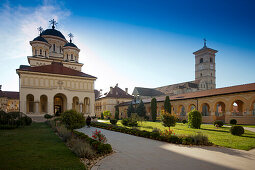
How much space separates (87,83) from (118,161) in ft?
103

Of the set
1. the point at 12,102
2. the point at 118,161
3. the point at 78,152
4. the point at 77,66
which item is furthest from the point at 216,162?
the point at 12,102

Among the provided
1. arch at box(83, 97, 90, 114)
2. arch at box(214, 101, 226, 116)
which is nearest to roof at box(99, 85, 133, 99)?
arch at box(83, 97, 90, 114)

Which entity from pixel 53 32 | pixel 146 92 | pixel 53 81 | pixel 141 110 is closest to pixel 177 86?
pixel 146 92

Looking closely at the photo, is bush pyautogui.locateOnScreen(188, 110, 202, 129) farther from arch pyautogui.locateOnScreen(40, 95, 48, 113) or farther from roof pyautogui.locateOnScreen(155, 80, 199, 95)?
roof pyautogui.locateOnScreen(155, 80, 199, 95)

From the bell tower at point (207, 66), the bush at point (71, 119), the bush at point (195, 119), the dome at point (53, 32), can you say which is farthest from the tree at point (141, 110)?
the bell tower at point (207, 66)

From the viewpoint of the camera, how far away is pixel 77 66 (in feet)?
144

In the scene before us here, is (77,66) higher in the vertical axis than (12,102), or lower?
higher

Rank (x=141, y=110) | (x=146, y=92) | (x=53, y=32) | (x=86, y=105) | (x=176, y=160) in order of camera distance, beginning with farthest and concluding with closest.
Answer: (x=146, y=92)
(x=53, y=32)
(x=86, y=105)
(x=141, y=110)
(x=176, y=160)

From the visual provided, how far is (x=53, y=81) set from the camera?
108ft

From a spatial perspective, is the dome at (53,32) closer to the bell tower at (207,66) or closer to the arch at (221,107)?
the arch at (221,107)

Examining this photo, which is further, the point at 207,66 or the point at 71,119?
the point at 207,66

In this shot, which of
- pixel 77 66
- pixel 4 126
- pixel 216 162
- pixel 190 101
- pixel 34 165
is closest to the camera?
pixel 34 165

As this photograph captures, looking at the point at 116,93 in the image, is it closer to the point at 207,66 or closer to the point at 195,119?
the point at 195,119

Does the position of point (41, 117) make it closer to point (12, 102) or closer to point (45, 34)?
point (45, 34)
